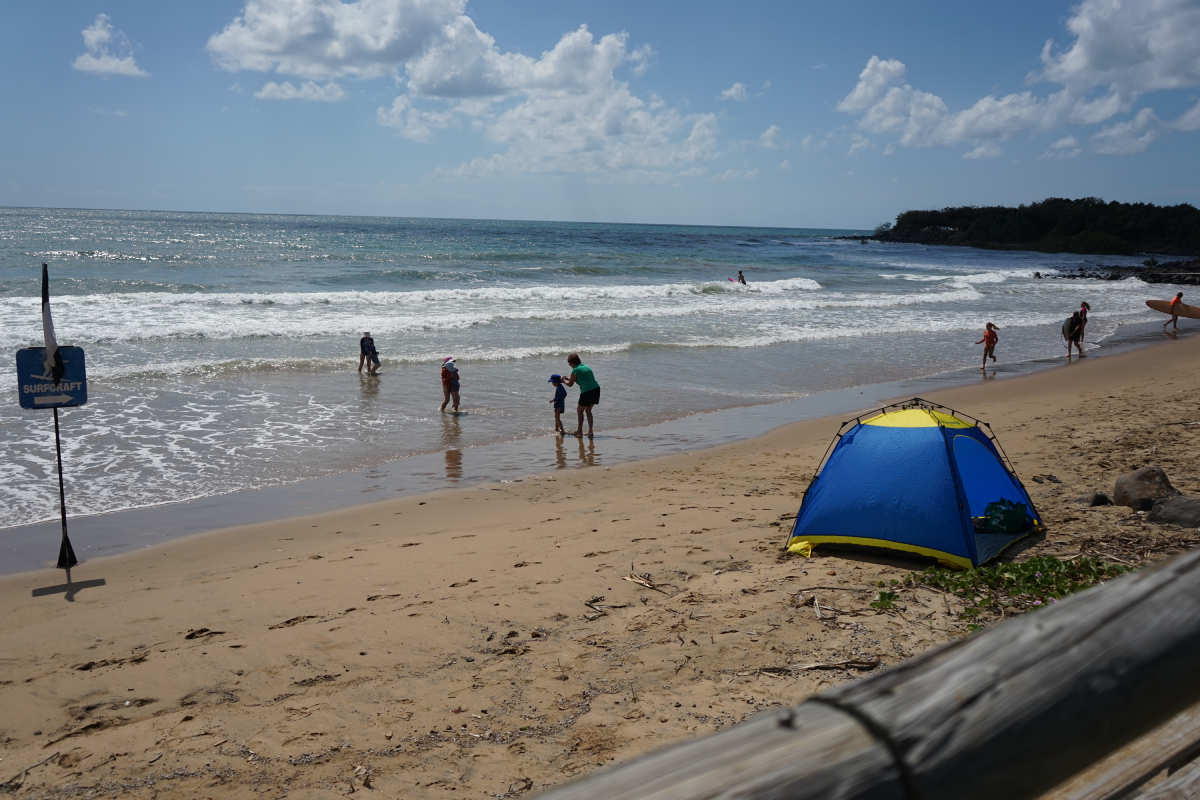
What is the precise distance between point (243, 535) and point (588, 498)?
12.4 feet

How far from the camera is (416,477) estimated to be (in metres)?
10.7

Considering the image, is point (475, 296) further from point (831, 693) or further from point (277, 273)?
point (831, 693)

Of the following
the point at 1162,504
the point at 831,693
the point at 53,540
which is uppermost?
the point at 831,693

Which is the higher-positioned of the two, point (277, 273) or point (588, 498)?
point (277, 273)

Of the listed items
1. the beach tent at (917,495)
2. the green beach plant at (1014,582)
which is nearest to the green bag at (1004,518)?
the beach tent at (917,495)

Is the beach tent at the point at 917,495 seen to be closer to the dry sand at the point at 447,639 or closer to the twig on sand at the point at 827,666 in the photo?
the dry sand at the point at 447,639

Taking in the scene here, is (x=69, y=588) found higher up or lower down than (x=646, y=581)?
lower down

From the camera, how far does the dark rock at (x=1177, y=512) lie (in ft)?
22.3

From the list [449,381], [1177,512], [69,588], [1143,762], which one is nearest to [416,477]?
[449,381]

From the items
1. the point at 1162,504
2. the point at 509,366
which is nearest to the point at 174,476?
the point at 509,366

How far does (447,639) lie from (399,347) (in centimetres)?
1607

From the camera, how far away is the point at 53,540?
27.2 ft

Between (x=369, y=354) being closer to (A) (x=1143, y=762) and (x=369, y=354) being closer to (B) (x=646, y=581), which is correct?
(B) (x=646, y=581)

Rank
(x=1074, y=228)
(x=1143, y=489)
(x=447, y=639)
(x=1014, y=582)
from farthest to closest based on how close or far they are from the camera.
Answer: (x=1074, y=228), (x=1143, y=489), (x=1014, y=582), (x=447, y=639)
